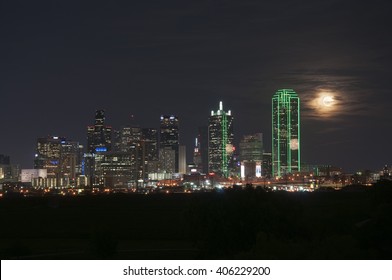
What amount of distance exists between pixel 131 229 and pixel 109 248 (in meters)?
38.1

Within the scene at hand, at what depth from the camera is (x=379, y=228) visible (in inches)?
1423

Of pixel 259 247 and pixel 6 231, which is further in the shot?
pixel 6 231

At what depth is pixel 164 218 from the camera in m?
102

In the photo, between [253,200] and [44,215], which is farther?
[44,215]

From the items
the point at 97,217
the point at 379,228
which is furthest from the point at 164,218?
the point at 379,228

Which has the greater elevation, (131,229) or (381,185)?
(381,185)

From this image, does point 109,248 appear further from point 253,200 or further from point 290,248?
point 290,248

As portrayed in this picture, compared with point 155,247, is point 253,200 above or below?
above
